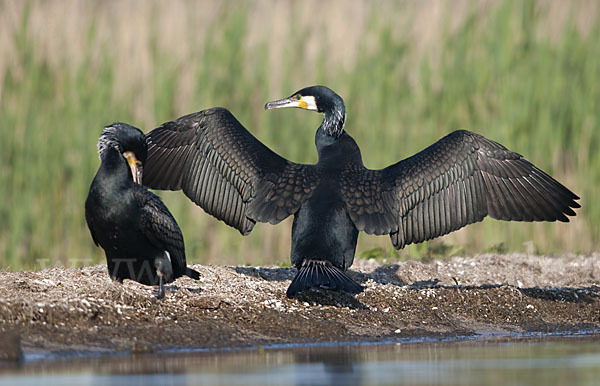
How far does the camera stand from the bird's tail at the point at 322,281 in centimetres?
743

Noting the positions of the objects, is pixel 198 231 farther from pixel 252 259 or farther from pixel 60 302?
pixel 60 302

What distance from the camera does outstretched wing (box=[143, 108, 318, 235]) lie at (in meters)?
8.20

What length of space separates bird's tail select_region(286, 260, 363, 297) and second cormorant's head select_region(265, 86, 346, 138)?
1.38 m

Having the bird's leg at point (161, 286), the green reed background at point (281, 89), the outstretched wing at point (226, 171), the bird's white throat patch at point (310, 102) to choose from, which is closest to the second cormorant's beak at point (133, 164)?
the bird's leg at point (161, 286)

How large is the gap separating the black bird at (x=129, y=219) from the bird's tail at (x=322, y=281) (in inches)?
37.3

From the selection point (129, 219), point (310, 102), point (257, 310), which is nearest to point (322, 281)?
point (257, 310)

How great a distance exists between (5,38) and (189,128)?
347 cm

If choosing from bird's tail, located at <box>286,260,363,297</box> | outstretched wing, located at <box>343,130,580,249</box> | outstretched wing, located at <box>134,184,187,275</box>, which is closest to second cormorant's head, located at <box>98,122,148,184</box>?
outstretched wing, located at <box>134,184,187,275</box>

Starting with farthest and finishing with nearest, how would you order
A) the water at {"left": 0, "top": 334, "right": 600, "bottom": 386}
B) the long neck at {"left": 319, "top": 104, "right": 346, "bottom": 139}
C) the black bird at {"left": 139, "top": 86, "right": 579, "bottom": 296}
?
the long neck at {"left": 319, "top": 104, "right": 346, "bottom": 139} < the black bird at {"left": 139, "top": 86, "right": 579, "bottom": 296} < the water at {"left": 0, "top": 334, "right": 600, "bottom": 386}

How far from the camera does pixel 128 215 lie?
734 centimetres

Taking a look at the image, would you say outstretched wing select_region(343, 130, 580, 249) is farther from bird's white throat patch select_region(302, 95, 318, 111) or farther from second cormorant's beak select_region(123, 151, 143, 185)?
second cormorant's beak select_region(123, 151, 143, 185)

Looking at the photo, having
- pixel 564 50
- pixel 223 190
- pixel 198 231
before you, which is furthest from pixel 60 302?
pixel 564 50

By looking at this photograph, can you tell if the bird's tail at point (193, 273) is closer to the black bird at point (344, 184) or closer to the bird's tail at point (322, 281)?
the black bird at point (344, 184)

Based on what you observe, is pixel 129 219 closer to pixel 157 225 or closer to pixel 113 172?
pixel 157 225
